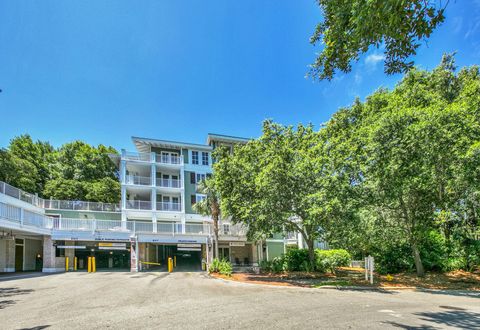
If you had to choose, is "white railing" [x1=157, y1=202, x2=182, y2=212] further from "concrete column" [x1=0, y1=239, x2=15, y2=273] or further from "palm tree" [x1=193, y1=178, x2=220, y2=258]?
"concrete column" [x1=0, y1=239, x2=15, y2=273]

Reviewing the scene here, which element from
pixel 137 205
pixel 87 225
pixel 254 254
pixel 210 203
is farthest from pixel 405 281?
pixel 137 205

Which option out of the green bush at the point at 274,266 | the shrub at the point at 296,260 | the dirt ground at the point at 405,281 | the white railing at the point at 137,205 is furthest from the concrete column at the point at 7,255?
the shrub at the point at 296,260

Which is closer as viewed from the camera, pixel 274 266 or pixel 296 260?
pixel 274 266

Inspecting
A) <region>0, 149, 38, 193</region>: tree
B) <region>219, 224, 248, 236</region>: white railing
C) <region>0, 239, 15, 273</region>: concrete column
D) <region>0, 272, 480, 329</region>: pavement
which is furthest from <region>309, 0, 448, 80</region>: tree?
<region>0, 149, 38, 193</region>: tree

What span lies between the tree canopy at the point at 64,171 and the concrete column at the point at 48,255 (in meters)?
11.5

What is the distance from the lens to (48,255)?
78.0ft

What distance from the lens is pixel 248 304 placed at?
9602 mm

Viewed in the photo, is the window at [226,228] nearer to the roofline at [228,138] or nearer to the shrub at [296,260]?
the shrub at [296,260]

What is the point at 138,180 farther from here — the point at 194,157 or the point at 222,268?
the point at 222,268

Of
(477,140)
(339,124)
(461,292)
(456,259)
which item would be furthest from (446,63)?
(461,292)

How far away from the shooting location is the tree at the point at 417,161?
47.1ft

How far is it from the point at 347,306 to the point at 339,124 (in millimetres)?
16413

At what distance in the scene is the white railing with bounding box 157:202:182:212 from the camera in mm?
30827

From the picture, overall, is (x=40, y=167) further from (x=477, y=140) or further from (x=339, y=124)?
(x=477, y=140)
